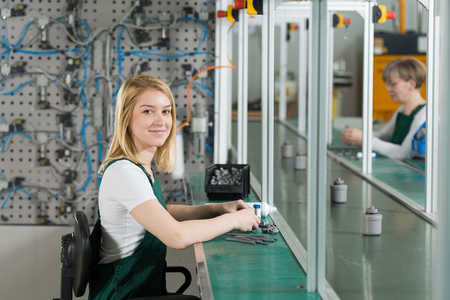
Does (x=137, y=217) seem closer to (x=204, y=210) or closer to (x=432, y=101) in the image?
(x=204, y=210)

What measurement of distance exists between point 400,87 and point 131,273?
284 cm

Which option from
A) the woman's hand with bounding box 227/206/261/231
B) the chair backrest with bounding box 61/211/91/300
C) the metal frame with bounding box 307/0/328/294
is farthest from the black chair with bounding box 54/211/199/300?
the metal frame with bounding box 307/0/328/294

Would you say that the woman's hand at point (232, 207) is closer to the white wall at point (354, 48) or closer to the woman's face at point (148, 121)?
the woman's face at point (148, 121)

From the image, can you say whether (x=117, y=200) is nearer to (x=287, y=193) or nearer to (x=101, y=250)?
(x=101, y=250)

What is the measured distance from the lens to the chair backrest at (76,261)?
6.59 feet

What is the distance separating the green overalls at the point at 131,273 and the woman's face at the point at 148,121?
94mm

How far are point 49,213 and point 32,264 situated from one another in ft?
1.16

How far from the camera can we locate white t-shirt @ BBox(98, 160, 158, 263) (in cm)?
197

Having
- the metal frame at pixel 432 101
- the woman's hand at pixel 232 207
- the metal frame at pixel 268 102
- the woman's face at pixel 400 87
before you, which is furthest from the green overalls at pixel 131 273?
the woman's face at pixel 400 87

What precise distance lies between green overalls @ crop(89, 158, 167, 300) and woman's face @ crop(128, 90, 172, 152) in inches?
3.7

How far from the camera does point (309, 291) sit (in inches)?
64.4

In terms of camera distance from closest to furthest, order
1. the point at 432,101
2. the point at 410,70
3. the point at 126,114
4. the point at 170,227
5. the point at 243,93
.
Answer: the point at 170,227 → the point at 126,114 → the point at 432,101 → the point at 243,93 → the point at 410,70

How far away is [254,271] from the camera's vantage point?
5.90 ft

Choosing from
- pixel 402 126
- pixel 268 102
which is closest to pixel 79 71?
pixel 268 102
